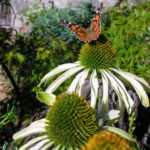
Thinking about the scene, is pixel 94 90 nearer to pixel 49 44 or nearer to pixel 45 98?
pixel 45 98

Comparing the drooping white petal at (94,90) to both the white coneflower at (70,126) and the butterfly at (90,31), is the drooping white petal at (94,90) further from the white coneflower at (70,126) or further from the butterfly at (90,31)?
the butterfly at (90,31)

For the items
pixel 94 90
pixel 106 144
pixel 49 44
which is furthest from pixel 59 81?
pixel 49 44

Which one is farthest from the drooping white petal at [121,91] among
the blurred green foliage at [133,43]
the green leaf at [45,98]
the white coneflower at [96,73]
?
the blurred green foliage at [133,43]

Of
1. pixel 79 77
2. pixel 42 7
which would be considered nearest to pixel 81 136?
pixel 79 77

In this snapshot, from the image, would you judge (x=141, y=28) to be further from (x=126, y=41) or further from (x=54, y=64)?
(x=54, y=64)

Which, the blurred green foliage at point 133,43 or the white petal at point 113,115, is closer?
the white petal at point 113,115

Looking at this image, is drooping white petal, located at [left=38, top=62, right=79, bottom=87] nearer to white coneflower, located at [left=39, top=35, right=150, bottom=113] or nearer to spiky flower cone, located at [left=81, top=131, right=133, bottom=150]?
white coneflower, located at [left=39, top=35, right=150, bottom=113]

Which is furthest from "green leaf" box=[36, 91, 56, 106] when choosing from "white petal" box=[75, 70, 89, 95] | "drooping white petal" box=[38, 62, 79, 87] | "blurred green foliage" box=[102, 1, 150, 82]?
"blurred green foliage" box=[102, 1, 150, 82]
